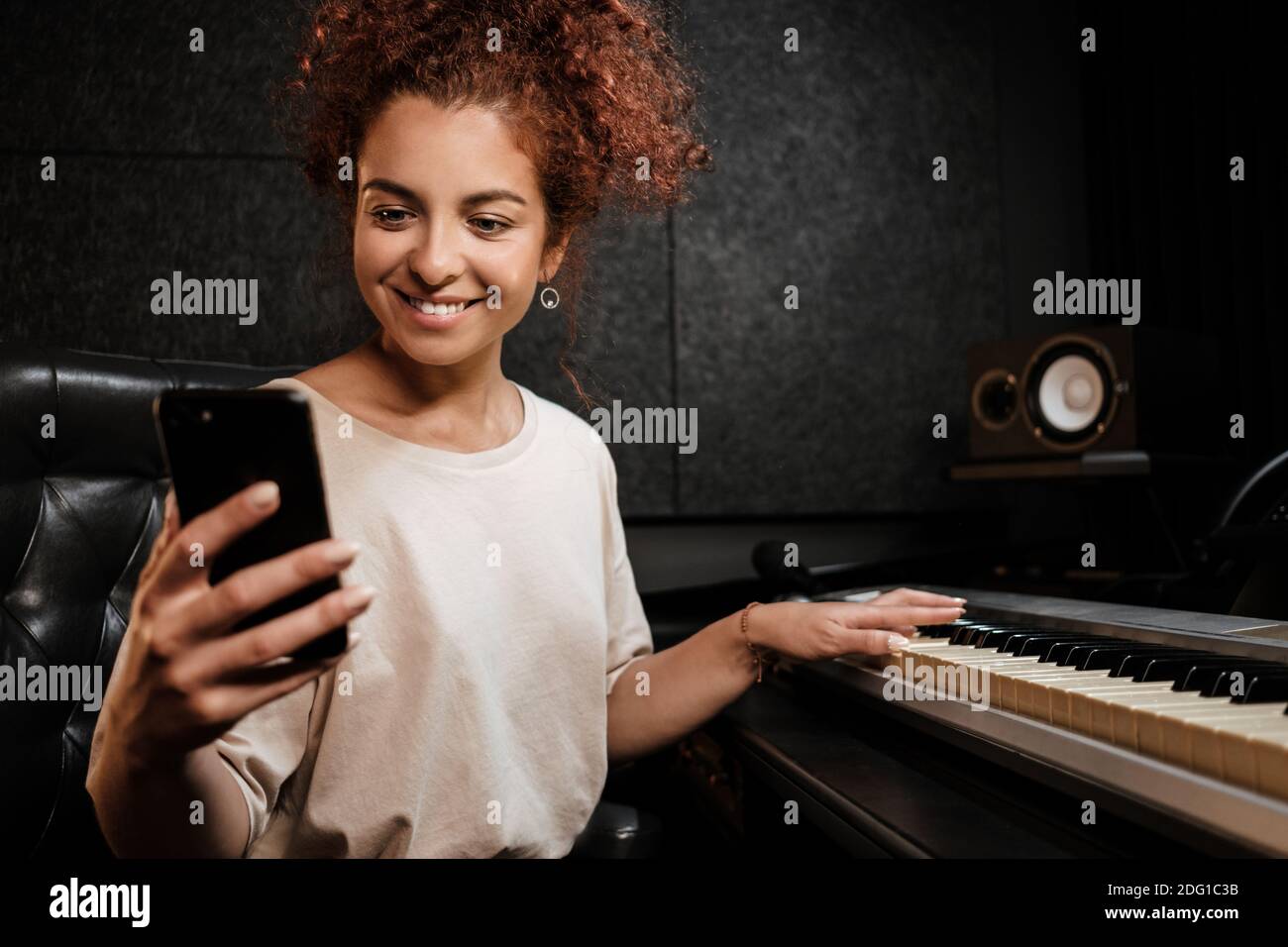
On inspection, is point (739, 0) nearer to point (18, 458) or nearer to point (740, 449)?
point (740, 449)

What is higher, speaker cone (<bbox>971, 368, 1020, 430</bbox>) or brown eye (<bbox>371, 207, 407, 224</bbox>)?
brown eye (<bbox>371, 207, 407, 224</bbox>)

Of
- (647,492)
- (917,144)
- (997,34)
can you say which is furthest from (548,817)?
(997,34)

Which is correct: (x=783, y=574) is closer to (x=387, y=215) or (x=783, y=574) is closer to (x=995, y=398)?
(x=995, y=398)

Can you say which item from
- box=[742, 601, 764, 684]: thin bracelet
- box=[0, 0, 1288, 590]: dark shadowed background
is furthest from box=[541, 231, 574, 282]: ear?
box=[0, 0, 1288, 590]: dark shadowed background

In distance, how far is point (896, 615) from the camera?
0.88 metres

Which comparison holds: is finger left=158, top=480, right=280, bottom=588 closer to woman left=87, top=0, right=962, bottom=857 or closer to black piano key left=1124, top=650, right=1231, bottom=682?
woman left=87, top=0, right=962, bottom=857

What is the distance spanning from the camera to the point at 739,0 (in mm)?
2047

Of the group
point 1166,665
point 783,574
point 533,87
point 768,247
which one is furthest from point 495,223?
point 768,247

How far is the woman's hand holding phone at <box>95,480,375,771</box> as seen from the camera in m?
0.45

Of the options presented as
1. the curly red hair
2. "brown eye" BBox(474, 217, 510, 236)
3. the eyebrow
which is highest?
the curly red hair

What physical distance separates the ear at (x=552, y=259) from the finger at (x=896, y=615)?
47 centimetres

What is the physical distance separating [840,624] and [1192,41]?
5.28ft

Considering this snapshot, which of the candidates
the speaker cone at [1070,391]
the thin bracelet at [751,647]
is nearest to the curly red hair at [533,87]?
the thin bracelet at [751,647]

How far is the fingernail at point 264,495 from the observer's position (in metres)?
0.45
